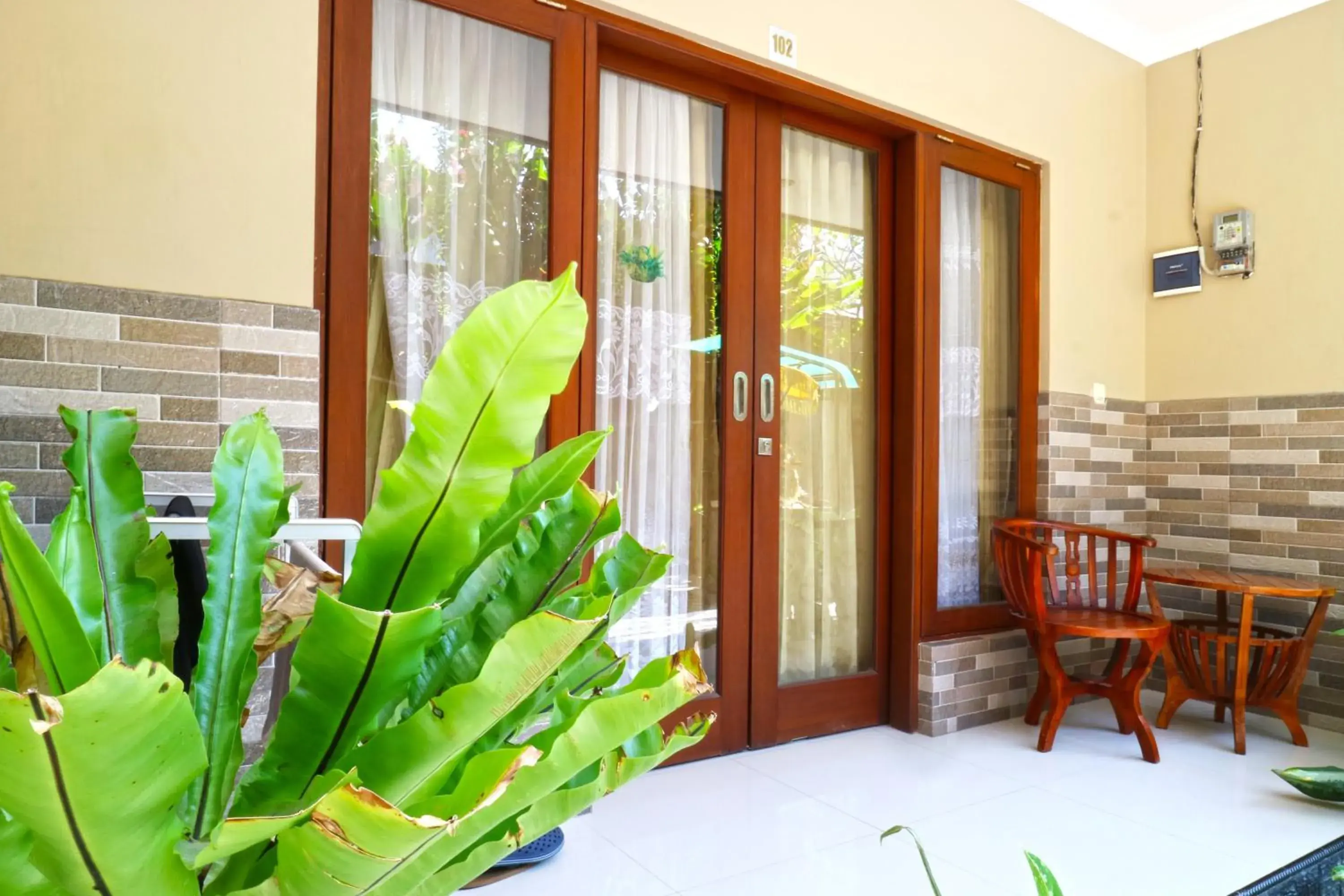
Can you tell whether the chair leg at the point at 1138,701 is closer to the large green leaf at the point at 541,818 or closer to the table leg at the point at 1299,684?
the table leg at the point at 1299,684

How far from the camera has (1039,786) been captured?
108 inches

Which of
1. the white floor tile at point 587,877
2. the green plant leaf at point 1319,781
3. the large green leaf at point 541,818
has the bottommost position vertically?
the white floor tile at point 587,877

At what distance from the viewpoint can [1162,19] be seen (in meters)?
3.93

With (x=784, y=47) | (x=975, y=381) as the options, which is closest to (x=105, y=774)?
(x=784, y=47)

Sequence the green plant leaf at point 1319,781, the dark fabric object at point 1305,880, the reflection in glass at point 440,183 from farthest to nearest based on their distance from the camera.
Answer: the green plant leaf at point 1319,781, the reflection in glass at point 440,183, the dark fabric object at point 1305,880

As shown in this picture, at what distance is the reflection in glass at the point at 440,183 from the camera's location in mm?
2336

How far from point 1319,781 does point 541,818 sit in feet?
10.0

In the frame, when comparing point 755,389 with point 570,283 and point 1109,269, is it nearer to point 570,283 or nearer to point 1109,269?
point 1109,269

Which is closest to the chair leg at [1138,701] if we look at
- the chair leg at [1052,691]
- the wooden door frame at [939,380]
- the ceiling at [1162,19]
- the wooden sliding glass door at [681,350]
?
the chair leg at [1052,691]

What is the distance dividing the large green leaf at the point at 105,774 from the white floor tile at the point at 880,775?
233 cm

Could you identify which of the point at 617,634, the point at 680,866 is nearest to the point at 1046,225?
the point at 617,634

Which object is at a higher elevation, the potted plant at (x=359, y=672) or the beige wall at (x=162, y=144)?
the beige wall at (x=162, y=144)

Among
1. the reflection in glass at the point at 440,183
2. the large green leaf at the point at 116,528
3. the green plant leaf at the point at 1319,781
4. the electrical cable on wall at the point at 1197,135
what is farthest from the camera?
the electrical cable on wall at the point at 1197,135

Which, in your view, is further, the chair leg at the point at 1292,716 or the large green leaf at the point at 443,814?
the chair leg at the point at 1292,716
